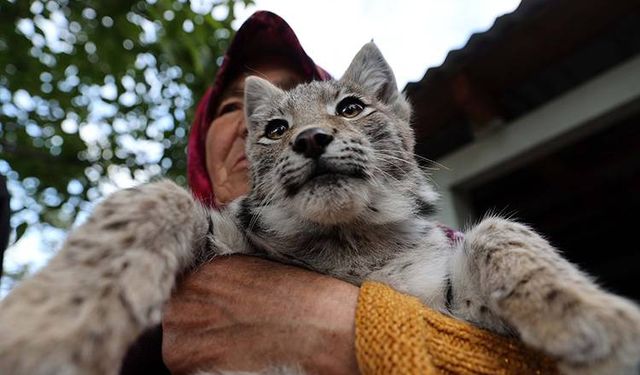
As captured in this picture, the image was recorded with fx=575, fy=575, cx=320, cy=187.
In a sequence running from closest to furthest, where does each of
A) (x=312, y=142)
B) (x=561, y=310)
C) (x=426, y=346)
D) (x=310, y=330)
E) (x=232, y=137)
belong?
(x=561, y=310), (x=426, y=346), (x=310, y=330), (x=312, y=142), (x=232, y=137)

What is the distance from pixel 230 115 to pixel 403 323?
109 inches

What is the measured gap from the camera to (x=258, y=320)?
8.68 ft

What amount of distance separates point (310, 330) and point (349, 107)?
60.8 inches

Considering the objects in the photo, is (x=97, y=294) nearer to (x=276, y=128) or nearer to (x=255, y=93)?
(x=276, y=128)

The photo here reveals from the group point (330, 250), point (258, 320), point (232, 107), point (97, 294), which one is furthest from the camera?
point (232, 107)

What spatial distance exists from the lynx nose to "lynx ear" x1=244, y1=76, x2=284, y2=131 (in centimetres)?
105

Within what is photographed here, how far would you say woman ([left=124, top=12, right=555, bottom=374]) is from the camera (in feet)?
7.29

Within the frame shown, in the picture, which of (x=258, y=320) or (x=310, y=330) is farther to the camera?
(x=258, y=320)

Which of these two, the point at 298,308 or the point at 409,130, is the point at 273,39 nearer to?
the point at 409,130

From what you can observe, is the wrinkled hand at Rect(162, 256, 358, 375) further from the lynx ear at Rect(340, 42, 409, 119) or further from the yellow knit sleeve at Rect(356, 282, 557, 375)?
the lynx ear at Rect(340, 42, 409, 119)

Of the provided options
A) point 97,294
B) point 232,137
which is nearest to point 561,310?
point 97,294

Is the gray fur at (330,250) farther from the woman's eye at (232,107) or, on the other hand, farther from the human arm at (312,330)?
the woman's eye at (232,107)

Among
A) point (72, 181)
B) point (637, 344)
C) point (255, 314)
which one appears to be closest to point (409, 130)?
point (255, 314)

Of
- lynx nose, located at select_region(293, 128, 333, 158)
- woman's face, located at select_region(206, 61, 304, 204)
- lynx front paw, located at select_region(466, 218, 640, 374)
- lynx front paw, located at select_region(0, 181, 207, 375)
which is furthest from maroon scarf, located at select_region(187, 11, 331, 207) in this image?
lynx front paw, located at select_region(466, 218, 640, 374)
